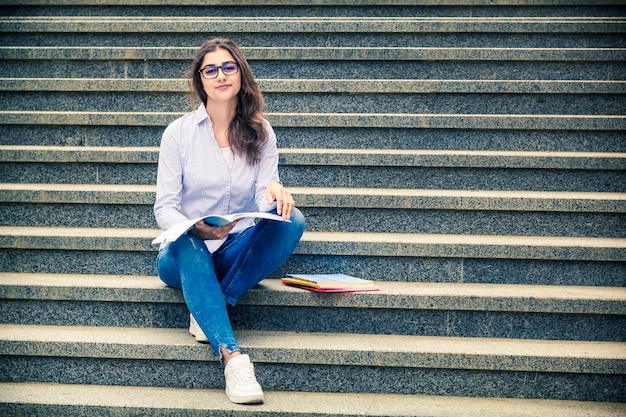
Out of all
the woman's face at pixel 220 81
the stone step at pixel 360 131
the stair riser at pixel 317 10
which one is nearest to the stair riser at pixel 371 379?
the woman's face at pixel 220 81

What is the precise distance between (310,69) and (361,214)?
3.94ft

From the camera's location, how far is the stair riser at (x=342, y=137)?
363cm

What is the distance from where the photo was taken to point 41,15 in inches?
187

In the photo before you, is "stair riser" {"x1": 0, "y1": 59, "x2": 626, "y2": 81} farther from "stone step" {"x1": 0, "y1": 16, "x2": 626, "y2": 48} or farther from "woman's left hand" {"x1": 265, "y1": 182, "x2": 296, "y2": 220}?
"woman's left hand" {"x1": 265, "y1": 182, "x2": 296, "y2": 220}

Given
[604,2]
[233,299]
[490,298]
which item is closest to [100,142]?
[233,299]

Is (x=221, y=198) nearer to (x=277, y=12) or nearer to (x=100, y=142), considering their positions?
(x=100, y=142)

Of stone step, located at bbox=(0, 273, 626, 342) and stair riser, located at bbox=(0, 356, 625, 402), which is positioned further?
stone step, located at bbox=(0, 273, 626, 342)

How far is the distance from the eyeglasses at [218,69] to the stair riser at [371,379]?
1.08m

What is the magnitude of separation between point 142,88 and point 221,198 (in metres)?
1.25

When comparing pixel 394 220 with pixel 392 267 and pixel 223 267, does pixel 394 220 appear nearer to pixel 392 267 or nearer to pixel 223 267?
pixel 392 267

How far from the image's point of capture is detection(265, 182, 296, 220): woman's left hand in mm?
2678

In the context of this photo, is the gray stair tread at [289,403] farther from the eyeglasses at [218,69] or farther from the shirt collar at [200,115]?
the eyeglasses at [218,69]

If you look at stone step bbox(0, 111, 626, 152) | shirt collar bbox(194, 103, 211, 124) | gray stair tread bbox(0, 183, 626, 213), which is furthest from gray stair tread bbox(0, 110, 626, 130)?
shirt collar bbox(194, 103, 211, 124)

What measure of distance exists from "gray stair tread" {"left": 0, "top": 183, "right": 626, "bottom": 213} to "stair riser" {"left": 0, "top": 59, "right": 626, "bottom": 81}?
0.93 metres
